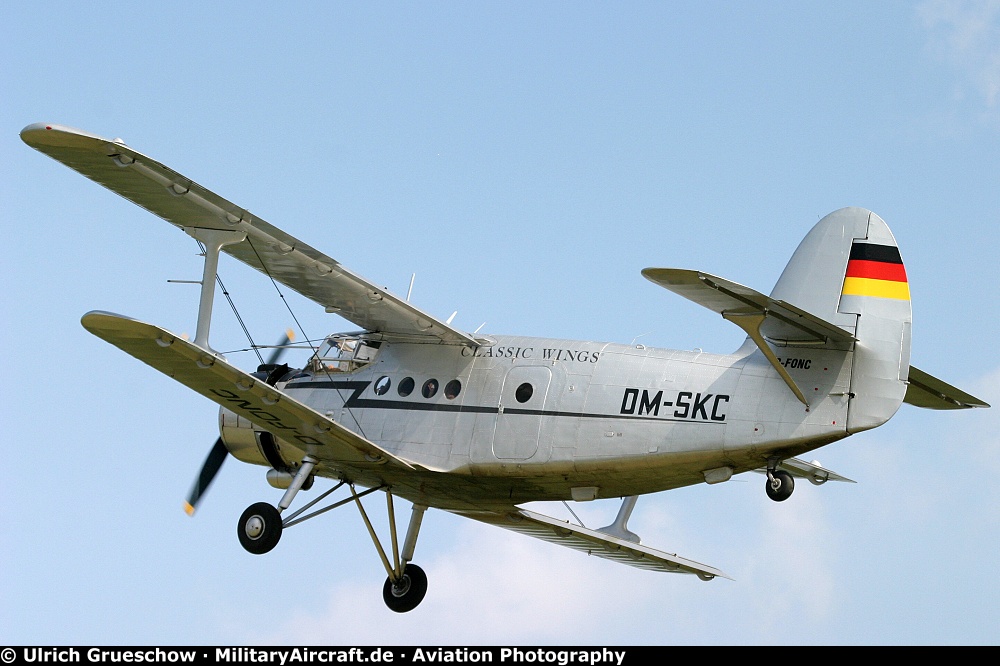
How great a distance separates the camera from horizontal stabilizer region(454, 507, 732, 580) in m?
18.3

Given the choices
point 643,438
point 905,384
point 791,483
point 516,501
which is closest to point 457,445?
point 516,501

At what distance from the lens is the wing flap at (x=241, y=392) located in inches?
540

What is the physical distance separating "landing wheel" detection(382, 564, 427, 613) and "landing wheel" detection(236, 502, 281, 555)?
8.10ft

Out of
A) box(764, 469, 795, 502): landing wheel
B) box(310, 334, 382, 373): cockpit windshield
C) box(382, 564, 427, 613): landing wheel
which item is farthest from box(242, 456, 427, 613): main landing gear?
box(764, 469, 795, 502): landing wheel

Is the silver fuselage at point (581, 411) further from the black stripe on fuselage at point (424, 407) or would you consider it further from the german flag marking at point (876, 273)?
the german flag marking at point (876, 273)

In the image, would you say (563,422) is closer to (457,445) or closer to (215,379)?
(457,445)

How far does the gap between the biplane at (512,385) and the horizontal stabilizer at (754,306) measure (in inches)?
0.8

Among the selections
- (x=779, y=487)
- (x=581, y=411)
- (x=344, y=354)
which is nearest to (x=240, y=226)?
(x=344, y=354)

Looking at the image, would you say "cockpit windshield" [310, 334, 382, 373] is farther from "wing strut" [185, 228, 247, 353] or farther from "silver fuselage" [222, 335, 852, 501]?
"wing strut" [185, 228, 247, 353]

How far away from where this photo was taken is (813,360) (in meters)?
13.8

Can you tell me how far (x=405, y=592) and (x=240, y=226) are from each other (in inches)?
199

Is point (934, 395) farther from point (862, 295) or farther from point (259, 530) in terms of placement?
point (259, 530)

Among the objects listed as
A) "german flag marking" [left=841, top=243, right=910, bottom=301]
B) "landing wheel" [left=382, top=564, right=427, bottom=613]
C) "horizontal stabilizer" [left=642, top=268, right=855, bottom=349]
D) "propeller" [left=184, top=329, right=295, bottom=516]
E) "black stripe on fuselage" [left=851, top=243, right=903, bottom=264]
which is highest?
"black stripe on fuselage" [left=851, top=243, right=903, bottom=264]
